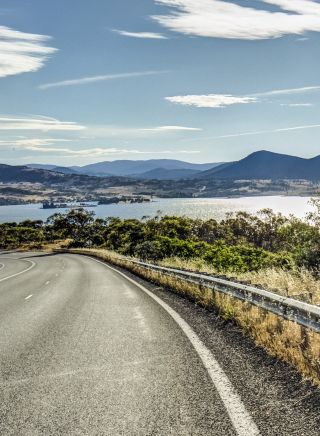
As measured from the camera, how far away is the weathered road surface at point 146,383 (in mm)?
4137

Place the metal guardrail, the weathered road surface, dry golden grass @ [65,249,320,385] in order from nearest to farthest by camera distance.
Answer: the weathered road surface → dry golden grass @ [65,249,320,385] → the metal guardrail

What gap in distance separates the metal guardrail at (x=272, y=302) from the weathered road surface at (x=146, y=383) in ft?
2.00

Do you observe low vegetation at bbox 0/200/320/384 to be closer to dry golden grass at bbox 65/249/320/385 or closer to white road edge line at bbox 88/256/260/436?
dry golden grass at bbox 65/249/320/385

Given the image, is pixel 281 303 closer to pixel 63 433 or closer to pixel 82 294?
pixel 63 433

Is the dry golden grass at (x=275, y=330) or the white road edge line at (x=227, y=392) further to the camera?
the dry golden grass at (x=275, y=330)

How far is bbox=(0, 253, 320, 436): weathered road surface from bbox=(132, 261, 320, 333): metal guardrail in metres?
0.61

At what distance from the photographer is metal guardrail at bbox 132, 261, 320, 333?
5.90m

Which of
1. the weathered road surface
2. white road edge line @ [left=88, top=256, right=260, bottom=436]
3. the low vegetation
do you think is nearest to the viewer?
white road edge line @ [left=88, top=256, right=260, bottom=436]

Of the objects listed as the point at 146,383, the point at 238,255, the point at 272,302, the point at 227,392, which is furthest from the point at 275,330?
the point at 238,255

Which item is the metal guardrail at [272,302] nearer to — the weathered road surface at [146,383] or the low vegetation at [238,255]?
the low vegetation at [238,255]

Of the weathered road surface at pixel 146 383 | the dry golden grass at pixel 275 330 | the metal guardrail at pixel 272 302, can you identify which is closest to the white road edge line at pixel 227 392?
the weathered road surface at pixel 146 383

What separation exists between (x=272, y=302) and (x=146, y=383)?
2.99 metres

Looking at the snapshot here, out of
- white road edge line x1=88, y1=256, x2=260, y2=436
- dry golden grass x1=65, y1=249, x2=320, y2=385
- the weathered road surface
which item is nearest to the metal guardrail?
dry golden grass x1=65, y1=249, x2=320, y2=385

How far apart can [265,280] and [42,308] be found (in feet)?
19.6
